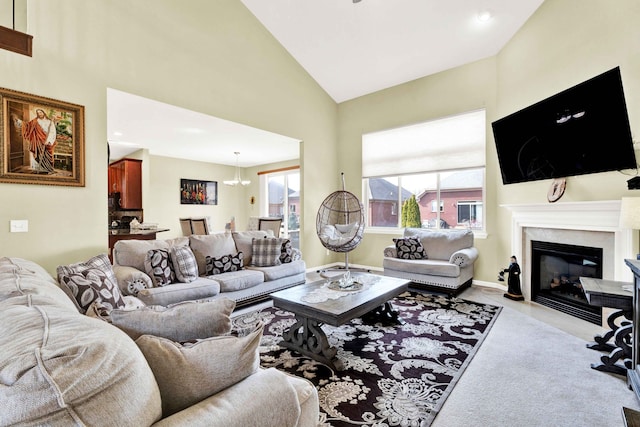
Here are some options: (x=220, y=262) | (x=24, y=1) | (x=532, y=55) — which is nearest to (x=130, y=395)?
(x=220, y=262)

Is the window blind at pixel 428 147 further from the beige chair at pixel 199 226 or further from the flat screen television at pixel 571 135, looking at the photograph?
the beige chair at pixel 199 226

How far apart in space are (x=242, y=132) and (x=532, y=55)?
4.16m

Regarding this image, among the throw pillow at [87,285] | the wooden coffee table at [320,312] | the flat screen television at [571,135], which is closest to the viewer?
the throw pillow at [87,285]

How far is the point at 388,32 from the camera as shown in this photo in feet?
13.8

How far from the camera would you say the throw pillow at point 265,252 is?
13.1ft

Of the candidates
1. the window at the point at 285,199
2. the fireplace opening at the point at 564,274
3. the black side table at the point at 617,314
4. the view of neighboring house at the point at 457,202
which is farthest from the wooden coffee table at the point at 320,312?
the window at the point at 285,199

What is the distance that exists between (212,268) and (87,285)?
59.6 inches

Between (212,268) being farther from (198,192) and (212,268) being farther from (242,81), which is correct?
(198,192)

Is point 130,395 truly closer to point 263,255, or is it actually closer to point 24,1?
point 263,255

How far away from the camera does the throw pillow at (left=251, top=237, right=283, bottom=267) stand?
398cm

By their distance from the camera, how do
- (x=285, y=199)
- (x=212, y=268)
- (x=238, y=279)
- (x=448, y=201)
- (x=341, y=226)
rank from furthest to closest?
(x=285, y=199)
(x=448, y=201)
(x=341, y=226)
(x=212, y=268)
(x=238, y=279)

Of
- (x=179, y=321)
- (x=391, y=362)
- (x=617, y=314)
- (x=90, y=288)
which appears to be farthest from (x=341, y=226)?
(x=179, y=321)

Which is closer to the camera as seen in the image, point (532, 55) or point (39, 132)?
point (39, 132)

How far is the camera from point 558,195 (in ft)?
11.0
